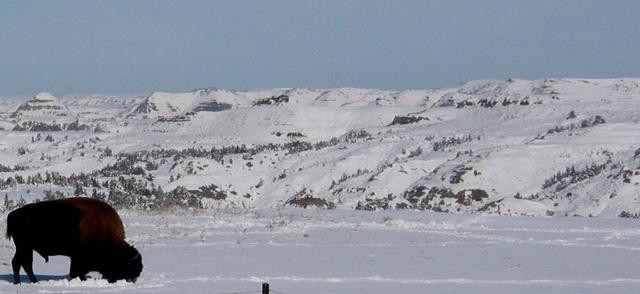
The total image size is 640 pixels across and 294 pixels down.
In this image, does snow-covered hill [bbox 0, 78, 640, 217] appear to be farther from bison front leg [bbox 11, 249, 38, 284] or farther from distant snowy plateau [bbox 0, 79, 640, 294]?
bison front leg [bbox 11, 249, 38, 284]

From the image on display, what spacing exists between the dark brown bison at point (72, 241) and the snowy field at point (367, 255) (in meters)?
0.30

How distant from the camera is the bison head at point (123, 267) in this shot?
14.7 metres

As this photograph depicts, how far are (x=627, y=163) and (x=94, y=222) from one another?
74467 millimetres

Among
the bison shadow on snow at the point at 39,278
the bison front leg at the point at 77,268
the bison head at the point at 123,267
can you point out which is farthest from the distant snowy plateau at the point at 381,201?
the bison front leg at the point at 77,268

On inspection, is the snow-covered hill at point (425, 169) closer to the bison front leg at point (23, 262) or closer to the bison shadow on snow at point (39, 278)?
the bison shadow on snow at point (39, 278)

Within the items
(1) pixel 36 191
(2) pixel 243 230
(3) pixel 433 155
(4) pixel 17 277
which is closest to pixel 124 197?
(1) pixel 36 191

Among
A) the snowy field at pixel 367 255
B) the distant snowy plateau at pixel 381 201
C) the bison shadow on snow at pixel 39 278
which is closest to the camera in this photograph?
the bison shadow on snow at pixel 39 278

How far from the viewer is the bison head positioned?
14.7 meters

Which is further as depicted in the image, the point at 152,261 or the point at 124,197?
the point at 124,197

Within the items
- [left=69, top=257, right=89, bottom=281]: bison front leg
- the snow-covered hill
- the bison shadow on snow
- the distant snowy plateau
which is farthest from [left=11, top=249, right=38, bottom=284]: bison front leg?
the snow-covered hill

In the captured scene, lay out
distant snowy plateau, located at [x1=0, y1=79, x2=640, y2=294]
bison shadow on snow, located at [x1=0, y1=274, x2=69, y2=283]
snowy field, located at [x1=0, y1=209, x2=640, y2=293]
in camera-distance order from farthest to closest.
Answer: distant snowy plateau, located at [x1=0, y1=79, x2=640, y2=294] → snowy field, located at [x1=0, y1=209, x2=640, y2=293] → bison shadow on snow, located at [x1=0, y1=274, x2=69, y2=283]

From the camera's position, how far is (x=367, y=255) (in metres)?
20.5

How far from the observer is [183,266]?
17.8 m

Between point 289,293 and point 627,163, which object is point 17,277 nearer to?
point 289,293
